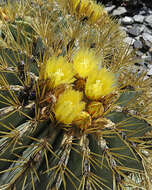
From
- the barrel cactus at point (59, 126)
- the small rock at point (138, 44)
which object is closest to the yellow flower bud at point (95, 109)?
the barrel cactus at point (59, 126)

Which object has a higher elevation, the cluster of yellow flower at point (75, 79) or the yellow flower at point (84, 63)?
the yellow flower at point (84, 63)

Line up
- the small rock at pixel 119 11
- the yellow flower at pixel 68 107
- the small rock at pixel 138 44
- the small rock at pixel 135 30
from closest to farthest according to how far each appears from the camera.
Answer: the yellow flower at pixel 68 107
the small rock at pixel 138 44
the small rock at pixel 135 30
the small rock at pixel 119 11

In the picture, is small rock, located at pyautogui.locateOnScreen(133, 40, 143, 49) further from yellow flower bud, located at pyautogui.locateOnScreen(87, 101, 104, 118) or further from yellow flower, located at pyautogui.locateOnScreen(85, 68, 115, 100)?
yellow flower bud, located at pyautogui.locateOnScreen(87, 101, 104, 118)

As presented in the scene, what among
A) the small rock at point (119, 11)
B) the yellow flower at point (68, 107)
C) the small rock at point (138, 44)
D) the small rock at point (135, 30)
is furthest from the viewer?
the small rock at point (119, 11)

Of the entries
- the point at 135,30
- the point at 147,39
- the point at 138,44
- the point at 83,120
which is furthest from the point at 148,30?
the point at 83,120

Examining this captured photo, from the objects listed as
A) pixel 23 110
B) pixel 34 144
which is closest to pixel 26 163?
pixel 34 144

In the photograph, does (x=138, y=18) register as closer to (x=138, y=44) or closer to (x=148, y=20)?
(x=148, y=20)

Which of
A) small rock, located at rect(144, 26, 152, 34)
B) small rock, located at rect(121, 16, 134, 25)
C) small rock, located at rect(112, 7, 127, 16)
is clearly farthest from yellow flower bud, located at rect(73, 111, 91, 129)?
small rock, located at rect(112, 7, 127, 16)

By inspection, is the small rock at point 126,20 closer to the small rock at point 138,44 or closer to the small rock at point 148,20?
the small rock at point 148,20
